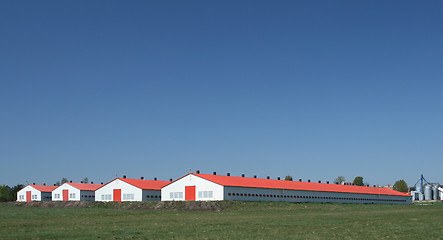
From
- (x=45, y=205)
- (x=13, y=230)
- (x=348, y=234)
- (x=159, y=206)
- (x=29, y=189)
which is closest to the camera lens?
(x=348, y=234)

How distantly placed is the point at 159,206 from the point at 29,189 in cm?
7673

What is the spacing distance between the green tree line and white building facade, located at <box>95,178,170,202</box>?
67.9m

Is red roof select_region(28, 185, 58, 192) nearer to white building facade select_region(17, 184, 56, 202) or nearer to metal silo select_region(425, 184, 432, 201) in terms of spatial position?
white building facade select_region(17, 184, 56, 202)

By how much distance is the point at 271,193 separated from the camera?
87500 millimetres

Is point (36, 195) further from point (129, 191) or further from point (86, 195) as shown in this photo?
point (129, 191)

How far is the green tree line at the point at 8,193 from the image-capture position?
6230 inches

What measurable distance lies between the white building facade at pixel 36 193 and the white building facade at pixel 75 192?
8.00 metres

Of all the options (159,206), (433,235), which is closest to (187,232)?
(433,235)

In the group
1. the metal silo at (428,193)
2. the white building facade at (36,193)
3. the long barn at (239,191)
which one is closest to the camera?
the long barn at (239,191)

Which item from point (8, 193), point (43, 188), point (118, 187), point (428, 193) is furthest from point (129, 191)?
point (428, 193)

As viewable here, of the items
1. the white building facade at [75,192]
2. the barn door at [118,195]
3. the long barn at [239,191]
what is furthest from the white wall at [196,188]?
the white building facade at [75,192]

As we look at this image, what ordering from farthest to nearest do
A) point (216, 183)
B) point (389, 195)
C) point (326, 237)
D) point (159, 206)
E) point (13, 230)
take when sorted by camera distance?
1. point (389, 195)
2. point (216, 183)
3. point (159, 206)
4. point (13, 230)
5. point (326, 237)

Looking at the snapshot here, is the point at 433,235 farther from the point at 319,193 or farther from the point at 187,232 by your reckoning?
the point at 319,193

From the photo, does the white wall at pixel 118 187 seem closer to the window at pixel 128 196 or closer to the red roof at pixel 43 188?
the window at pixel 128 196
